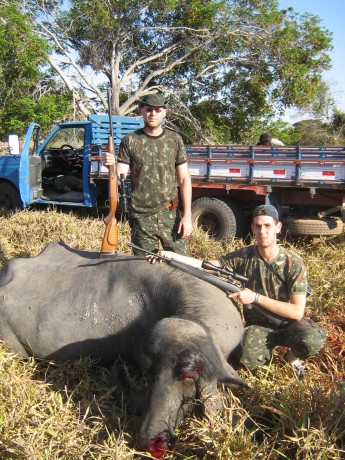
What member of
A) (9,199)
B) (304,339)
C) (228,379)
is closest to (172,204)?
(304,339)

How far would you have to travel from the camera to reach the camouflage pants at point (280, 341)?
3568 mm

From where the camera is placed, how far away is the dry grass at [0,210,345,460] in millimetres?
2623

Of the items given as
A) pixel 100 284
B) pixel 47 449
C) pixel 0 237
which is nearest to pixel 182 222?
pixel 100 284

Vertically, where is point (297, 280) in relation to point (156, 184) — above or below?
below

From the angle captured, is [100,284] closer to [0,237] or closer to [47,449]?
[47,449]

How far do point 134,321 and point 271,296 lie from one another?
3.50 feet

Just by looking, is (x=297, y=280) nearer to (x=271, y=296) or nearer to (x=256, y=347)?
(x=271, y=296)

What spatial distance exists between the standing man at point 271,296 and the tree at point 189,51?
60.6 feet

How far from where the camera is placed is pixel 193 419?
8.73 feet

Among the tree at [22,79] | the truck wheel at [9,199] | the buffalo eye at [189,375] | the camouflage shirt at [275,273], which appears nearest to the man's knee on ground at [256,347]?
the camouflage shirt at [275,273]

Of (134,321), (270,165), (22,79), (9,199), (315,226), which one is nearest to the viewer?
(134,321)

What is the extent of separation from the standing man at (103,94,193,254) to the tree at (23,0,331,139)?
17521 millimetres

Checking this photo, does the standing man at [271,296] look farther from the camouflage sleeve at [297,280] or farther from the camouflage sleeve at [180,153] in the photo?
the camouflage sleeve at [180,153]

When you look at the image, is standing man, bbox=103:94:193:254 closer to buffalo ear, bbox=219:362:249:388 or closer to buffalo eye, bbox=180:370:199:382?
buffalo ear, bbox=219:362:249:388
